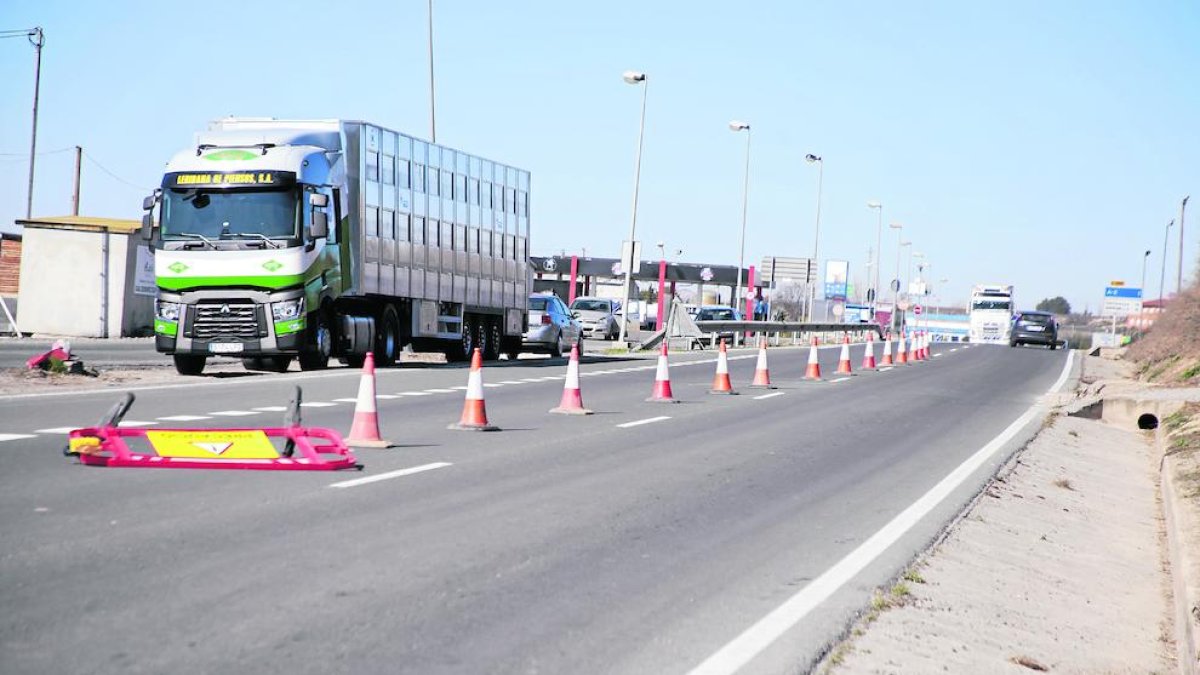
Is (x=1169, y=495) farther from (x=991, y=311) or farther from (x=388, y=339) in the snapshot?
(x=991, y=311)

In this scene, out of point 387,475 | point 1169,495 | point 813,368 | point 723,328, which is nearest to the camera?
point 387,475

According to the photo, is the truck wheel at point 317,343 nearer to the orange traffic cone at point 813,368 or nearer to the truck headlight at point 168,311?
the truck headlight at point 168,311

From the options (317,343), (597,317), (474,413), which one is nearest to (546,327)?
(317,343)

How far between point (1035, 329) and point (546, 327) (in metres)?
39.7

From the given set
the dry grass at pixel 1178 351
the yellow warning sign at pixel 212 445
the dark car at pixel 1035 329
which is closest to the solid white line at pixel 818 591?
the yellow warning sign at pixel 212 445

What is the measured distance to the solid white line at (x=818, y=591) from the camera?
5801mm

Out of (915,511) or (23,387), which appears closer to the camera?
(915,511)

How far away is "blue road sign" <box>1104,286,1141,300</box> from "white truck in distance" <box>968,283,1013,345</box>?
24104 millimetres

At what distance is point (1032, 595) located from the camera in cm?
824

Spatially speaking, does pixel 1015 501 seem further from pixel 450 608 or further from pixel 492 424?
pixel 450 608

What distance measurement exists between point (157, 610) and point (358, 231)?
68.3ft

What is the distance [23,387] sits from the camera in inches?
744

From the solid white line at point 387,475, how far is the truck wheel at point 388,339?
1668 cm

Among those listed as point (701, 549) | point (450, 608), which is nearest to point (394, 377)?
point (701, 549)
